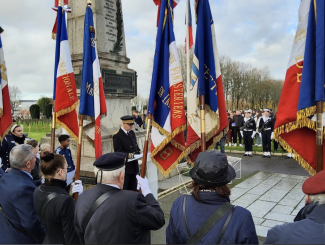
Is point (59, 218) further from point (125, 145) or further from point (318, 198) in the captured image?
point (125, 145)

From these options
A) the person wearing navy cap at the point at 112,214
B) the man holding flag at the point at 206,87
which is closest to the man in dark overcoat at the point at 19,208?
the person wearing navy cap at the point at 112,214

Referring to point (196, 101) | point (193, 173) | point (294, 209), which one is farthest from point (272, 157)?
point (193, 173)

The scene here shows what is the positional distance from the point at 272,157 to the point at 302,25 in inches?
357

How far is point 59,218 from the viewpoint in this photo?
2.40 meters

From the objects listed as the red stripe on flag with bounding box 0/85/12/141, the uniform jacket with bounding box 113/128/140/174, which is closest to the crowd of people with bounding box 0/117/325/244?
the red stripe on flag with bounding box 0/85/12/141

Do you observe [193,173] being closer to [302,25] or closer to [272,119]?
[302,25]

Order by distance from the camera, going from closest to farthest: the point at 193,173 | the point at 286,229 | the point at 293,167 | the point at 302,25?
the point at 286,229 < the point at 193,173 < the point at 302,25 < the point at 293,167

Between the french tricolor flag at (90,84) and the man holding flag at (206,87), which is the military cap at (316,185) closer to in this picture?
the man holding flag at (206,87)

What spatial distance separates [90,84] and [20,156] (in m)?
2.44

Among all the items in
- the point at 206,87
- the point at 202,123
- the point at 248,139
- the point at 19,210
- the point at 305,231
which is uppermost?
the point at 206,87

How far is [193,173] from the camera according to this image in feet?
6.72

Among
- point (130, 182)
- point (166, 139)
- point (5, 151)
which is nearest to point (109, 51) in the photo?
point (5, 151)

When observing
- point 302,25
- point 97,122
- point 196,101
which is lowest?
point 97,122

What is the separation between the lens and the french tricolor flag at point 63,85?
515cm
